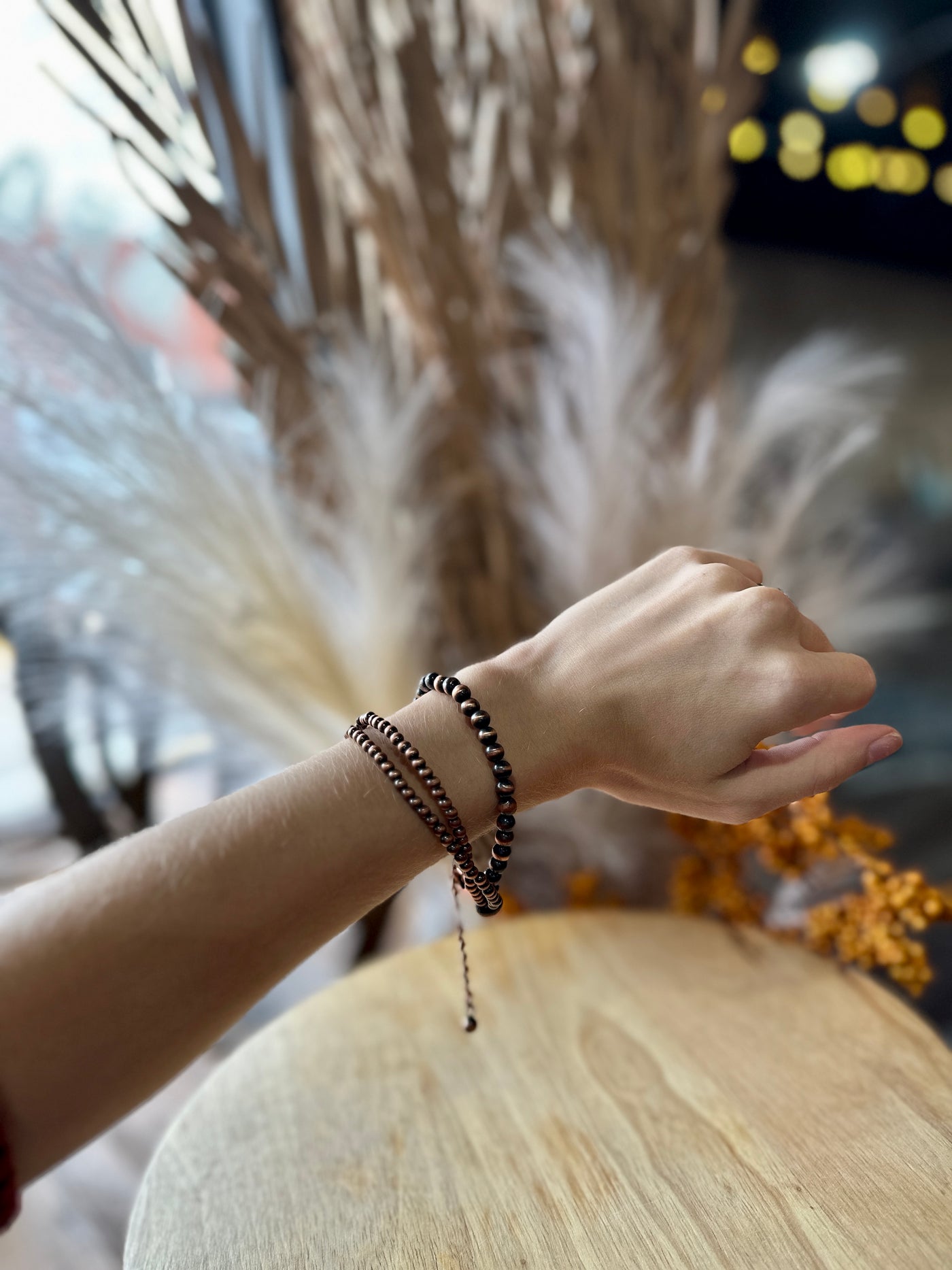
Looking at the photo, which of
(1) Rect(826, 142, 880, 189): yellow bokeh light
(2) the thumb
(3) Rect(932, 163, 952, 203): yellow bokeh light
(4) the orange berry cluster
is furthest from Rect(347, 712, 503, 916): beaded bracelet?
(3) Rect(932, 163, 952, 203): yellow bokeh light

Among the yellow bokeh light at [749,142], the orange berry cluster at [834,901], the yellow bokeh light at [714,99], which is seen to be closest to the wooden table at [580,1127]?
the orange berry cluster at [834,901]

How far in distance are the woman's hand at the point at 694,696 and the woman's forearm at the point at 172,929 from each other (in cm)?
8

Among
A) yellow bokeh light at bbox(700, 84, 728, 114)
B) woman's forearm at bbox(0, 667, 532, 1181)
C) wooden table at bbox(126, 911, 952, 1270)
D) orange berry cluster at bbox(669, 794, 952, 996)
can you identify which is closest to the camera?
woman's forearm at bbox(0, 667, 532, 1181)

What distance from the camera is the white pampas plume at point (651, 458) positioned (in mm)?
835

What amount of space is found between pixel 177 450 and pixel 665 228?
608 mm

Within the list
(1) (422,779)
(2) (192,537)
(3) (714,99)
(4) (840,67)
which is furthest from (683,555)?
(4) (840,67)

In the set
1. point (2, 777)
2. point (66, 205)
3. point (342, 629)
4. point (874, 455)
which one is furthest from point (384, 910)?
point (874, 455)

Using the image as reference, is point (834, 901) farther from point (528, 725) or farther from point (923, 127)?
point (923, 127)

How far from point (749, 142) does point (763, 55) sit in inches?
4.6

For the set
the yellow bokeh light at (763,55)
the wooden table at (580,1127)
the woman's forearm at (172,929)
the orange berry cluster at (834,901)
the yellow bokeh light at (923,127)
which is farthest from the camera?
the yellow bokeh light at (923,127)

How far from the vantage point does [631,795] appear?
1.71ft

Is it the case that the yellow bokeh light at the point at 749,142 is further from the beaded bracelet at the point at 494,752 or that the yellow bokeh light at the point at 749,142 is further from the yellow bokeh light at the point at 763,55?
the beaded bracelet at the point at 494,752

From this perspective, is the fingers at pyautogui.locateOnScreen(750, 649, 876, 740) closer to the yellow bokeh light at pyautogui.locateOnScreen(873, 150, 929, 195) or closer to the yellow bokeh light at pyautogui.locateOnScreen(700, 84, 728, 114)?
the yellow bokeh light at pyautogui.locateOnScreen(700, 84, 728, 114)

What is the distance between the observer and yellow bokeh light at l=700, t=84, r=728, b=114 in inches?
40.4
